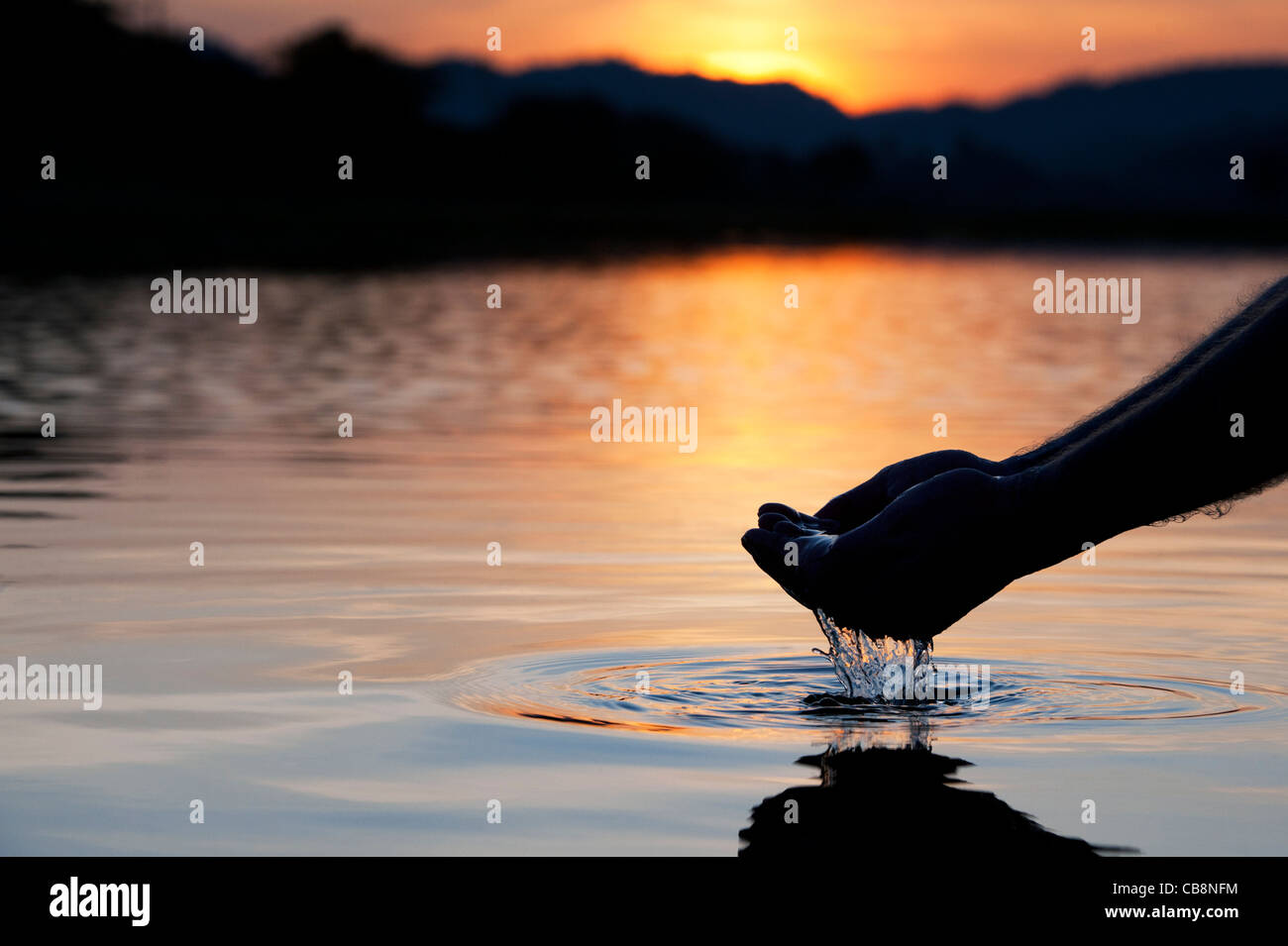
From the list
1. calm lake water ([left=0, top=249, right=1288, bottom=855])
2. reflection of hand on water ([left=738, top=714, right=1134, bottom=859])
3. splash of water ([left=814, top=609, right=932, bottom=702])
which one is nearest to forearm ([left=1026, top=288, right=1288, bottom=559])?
calm lake water ([left=0, top=249, right=1288, bottom=855])

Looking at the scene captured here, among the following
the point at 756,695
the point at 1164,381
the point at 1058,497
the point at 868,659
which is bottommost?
the point at 756,695

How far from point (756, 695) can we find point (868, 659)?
0.55 m

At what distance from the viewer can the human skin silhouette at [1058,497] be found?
276 inches

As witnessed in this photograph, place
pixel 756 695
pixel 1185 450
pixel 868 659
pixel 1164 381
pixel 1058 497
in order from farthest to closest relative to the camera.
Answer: pixel 756 695, pixel 868 659, pixel 1164 381, pixel 1058 497, pixel 1185 450

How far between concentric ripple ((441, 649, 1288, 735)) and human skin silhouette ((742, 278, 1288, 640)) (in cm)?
114

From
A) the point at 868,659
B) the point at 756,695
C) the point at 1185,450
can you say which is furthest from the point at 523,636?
the point at 1185,450

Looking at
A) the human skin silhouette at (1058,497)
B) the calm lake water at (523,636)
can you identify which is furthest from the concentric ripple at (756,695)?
the human skin silhouette at (1058,497)

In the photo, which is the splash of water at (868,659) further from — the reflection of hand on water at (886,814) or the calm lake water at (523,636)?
the reflection of hand on water at (886,814)

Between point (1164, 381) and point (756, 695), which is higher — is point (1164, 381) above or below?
above

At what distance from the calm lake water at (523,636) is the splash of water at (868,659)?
0.23 metres

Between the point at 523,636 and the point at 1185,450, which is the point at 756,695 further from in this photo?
the point at 1185,450

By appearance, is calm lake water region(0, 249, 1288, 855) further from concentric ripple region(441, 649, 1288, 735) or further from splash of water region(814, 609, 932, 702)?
splash of water region(814, 609, 932, 702)

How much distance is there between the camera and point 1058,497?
7.45 metres

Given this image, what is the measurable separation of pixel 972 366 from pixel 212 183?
9929 centimetres
